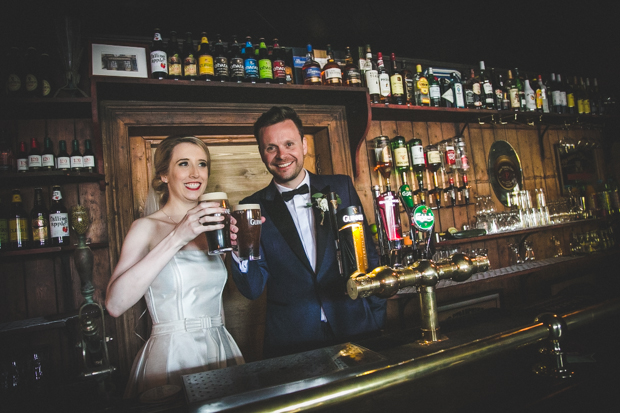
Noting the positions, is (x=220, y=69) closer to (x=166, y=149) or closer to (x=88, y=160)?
(x=166, y=149)

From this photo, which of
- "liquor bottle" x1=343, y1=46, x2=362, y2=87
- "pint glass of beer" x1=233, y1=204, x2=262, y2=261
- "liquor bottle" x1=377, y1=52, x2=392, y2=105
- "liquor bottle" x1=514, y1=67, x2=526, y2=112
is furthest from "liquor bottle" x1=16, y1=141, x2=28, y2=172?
"liquor bottle" x1=514, y1=67, x2=526, y2=112

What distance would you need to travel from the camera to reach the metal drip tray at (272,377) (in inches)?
27.6

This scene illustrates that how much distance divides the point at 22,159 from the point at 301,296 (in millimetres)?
1671

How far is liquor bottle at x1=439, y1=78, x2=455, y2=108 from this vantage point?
301 centimetres

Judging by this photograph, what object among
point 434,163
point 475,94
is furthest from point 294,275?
point 475,94

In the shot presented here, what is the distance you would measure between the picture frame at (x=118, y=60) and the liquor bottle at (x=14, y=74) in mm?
385

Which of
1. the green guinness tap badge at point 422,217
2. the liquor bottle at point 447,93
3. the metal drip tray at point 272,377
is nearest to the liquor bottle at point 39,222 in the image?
the metal drip tray at point 272,377

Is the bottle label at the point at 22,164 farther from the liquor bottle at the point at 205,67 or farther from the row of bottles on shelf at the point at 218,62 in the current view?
the liquor bottle at the point at 205,67

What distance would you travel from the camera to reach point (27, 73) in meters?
2.12

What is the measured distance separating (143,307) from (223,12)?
1.87 meters

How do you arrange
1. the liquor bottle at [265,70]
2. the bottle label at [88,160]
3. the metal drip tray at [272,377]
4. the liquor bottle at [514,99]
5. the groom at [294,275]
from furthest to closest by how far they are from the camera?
the liquor bottle at [514,99] → the liquor bottle at [265,70] → the bottle label at [88,160] → the groom at [294,275] → the metal drip tray at [272,377]

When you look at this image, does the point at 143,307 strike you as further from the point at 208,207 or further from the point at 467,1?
the point at 467,1

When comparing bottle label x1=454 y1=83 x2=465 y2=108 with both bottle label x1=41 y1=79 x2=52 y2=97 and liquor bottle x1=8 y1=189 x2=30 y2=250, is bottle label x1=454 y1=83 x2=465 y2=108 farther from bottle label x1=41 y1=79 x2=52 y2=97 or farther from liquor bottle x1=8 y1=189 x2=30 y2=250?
liquor bottle x1=8 y1=189 x2=30 y2=250

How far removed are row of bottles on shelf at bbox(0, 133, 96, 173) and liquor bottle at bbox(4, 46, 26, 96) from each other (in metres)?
0.27
